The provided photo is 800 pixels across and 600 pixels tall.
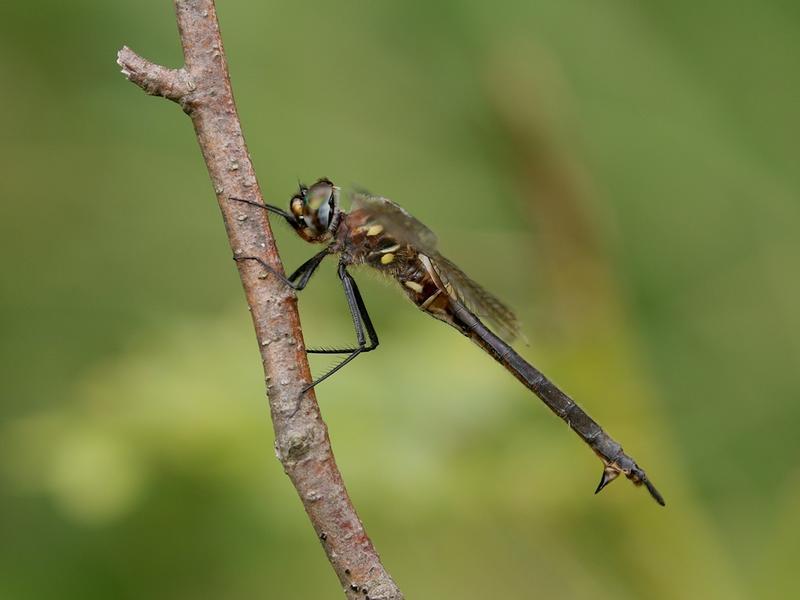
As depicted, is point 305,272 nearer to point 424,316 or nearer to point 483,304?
point 483,304

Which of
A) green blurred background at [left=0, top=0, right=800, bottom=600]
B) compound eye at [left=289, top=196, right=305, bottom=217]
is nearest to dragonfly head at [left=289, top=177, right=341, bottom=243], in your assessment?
compound eye at [left=289, top=196, right=305, bottom=217]

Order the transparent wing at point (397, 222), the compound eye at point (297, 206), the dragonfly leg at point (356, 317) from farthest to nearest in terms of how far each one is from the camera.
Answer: the dragonfly leg at point (356, 317) < the compound eye at point (297, 206) < the transparent wing at point (397, 222)

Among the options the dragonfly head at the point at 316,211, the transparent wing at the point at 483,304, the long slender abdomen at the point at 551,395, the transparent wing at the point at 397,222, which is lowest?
the long slender abdomen at the point at 551,395

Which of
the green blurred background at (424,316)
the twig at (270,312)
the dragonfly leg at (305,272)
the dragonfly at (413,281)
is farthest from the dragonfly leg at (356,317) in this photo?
the twig at (270,312)

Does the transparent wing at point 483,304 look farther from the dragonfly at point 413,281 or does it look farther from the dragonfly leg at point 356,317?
the dragonfly leg at point 356,317

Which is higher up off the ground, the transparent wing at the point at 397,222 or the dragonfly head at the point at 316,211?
the dragonfly head at the point at 316,211

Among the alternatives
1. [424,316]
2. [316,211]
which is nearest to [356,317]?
[316,211]

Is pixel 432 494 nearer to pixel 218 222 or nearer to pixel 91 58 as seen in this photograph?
pixel 218 222

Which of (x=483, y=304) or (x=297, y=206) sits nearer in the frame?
(x=297, y=206)
